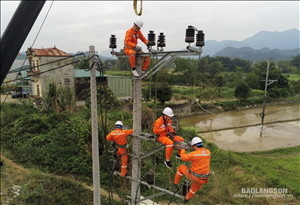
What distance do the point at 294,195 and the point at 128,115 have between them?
10560 mm

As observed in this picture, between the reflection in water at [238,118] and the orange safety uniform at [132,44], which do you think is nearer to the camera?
the orange safety uniform at [132,44]

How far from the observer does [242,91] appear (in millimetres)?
28766

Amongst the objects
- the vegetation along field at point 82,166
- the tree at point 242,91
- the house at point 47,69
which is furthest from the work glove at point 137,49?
the tree at point 242,91

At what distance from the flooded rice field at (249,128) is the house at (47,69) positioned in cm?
1204

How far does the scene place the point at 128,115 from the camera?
52.3 ft

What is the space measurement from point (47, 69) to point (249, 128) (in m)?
19.1

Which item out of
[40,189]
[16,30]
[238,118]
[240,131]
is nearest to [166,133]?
[16,30]

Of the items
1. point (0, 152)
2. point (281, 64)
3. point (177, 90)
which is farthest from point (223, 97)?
point (281, 64)

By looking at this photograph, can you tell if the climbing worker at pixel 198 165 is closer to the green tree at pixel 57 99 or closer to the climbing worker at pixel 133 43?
the climbing worker at pixel 133 43

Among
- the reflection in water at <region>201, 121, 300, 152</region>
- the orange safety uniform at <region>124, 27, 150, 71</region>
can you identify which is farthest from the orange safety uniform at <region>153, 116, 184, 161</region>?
the reflection in water at <region>201, 121, 300, 152</region>

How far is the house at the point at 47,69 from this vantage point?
17688mm

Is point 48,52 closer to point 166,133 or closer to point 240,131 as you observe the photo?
point 166,133

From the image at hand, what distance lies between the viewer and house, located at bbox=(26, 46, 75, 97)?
17.7 m

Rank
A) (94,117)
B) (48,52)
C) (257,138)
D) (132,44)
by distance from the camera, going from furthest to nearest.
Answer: (257,138) → (48,52) → (94,117) → (132,44)
